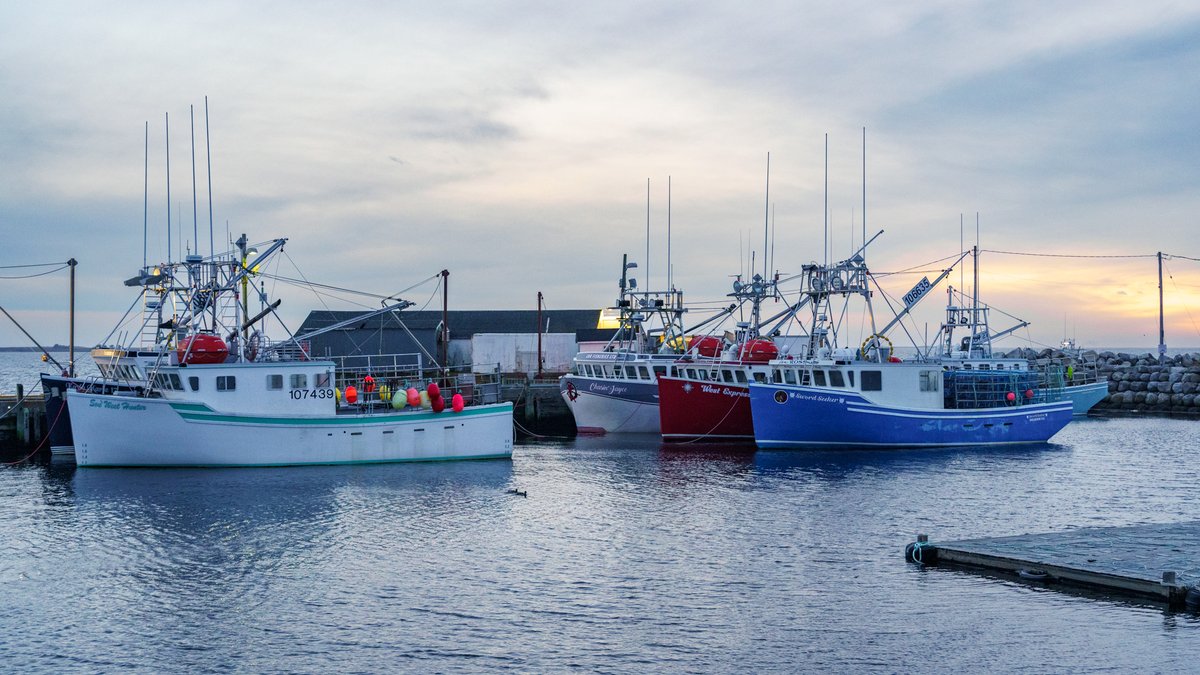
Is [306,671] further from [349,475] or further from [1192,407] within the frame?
[1192,407]

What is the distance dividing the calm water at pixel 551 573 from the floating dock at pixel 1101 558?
20.2 inches

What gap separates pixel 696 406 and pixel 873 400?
23.5 ft

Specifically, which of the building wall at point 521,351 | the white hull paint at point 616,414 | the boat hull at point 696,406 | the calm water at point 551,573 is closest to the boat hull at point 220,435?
the calm water at point 551,573

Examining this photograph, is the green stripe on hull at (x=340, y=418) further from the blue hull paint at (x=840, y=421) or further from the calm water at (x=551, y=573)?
the blue hull paint at (x=840, y=421)

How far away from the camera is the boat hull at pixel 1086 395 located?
194 ft

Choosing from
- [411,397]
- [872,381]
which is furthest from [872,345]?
[411,397]

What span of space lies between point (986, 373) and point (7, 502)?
3289cm

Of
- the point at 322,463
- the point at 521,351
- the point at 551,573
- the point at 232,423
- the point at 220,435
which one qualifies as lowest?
the point at 551,573

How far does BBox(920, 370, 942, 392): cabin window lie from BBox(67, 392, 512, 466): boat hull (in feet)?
59.6

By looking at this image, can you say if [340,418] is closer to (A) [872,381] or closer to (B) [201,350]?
(B) [201,350]

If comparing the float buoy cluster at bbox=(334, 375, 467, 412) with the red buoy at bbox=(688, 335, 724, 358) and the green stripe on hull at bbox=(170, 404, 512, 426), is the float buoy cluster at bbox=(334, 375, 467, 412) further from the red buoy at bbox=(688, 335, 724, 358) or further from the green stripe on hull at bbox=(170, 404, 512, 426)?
the red buoy at bbox=(688, 335, 724, 358)

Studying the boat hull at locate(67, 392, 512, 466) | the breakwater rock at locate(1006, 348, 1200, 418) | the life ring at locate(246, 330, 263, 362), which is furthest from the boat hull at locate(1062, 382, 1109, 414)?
the life ring at locate(246, 330, 263, 362)

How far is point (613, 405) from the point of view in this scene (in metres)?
47.8

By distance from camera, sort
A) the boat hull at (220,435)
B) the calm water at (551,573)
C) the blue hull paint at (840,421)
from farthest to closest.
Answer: the blue hull paint at (840,421) → the boat hull at (220,435) → the calm water at (551,573)
